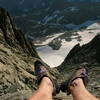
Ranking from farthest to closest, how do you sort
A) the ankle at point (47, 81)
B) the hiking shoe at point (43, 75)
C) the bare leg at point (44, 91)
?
the hiking shoe at point (43, 75) → the ankle at point (47, 81) → the bare leg at point (44, 91)

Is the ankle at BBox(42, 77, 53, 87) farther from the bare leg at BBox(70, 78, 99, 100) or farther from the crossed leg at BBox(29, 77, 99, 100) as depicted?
the bare leg at BBox(70, 78, 99, 100)

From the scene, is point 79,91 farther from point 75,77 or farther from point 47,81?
point 75,77

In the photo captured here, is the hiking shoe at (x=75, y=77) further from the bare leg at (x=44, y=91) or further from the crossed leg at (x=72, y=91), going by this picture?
the bare leg at (x=44, y=91)

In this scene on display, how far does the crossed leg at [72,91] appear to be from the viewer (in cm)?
861

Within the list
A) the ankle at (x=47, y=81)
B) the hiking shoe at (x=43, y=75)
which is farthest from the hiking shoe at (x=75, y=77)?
the ankle at (x=47, y=81)

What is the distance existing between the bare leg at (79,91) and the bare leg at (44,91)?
0.76 metres

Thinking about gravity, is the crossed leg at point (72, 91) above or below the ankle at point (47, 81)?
below

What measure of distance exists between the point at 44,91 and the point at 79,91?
1115 mm

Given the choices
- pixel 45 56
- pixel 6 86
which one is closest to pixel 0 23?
pixel 6 86

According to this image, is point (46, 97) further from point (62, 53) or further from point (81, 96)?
point (62, 53)

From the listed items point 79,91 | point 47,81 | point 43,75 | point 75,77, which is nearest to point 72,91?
point 79,91

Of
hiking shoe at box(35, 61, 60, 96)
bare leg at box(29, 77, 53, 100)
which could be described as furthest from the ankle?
hiking shoe at box(35, 61, 60, 96)

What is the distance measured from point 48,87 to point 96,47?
Answer: 38.9 m

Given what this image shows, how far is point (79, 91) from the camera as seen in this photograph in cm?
927
